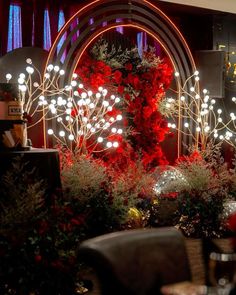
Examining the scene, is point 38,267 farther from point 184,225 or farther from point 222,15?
point 222,15

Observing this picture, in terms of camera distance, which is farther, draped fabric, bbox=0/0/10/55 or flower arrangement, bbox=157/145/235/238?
draped fabric, bbox=0/0/10/55

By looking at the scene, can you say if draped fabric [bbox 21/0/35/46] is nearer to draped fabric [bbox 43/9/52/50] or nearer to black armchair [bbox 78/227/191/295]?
draped fabric [bbox 43/9/52/50]

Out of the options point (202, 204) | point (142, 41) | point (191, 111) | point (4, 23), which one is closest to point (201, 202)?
point (202, 204)

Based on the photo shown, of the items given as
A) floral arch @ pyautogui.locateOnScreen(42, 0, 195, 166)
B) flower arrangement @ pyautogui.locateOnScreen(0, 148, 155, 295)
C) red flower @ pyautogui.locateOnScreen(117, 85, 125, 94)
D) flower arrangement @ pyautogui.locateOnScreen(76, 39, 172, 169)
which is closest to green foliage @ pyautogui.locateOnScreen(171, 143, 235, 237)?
flower arrangement @ pyautogui.locateOnScreen(76, 39, 172, 169)

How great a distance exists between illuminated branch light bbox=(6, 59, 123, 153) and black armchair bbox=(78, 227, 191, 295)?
14.4 feet

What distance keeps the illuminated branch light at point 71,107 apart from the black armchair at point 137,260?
14.4 feet

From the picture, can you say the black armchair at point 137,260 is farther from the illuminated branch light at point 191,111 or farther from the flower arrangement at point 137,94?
the illuminated branch light at point 191,111

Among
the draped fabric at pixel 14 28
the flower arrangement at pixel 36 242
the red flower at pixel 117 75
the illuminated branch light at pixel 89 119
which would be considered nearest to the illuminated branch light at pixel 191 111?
the red flower at pixel 117 75

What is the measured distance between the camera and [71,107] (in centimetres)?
732

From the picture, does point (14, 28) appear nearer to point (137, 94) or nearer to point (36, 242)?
point (137, 94)

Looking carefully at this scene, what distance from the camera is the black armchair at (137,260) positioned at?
8.07 feet

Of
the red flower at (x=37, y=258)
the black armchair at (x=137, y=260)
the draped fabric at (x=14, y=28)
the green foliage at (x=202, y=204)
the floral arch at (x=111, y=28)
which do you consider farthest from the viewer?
the draped fabric at (x=14, y=28)

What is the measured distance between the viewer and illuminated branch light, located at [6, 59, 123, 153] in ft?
23.3

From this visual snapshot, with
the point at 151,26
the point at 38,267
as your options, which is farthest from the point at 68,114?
the point at 38,267
